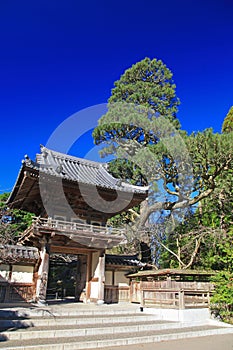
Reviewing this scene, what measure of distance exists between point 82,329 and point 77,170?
32.1ft

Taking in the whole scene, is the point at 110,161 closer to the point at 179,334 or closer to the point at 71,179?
the point at 71,179

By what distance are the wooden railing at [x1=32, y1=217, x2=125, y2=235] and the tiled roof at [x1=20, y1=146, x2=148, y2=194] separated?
210cm

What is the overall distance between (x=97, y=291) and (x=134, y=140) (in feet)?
35.1

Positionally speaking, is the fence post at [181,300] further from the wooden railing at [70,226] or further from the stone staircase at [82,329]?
the wooden railing at [70,226]

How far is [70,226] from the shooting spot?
44.5ft

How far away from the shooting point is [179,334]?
9336 mm

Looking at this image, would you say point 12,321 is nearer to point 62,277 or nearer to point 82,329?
point 82,329

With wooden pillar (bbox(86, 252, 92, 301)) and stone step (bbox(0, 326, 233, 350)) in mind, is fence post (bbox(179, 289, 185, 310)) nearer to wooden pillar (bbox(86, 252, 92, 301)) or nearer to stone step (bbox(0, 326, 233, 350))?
stone step (bbox(0, 326, 233, 350))

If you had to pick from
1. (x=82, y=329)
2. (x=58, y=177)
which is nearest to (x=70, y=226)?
(x=58, y=177)

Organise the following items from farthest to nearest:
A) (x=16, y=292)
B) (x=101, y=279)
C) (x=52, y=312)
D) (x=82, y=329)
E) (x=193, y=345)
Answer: (x=101, y=279), (x=16, y=292), (x=52, y=312), (x=82, y=329), (x=193, y=345)

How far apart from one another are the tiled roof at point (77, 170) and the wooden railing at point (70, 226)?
2.10 metres

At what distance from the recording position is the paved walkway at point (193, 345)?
779 cm

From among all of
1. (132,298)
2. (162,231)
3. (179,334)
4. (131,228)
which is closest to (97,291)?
(132,298)

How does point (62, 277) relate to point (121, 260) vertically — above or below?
below
